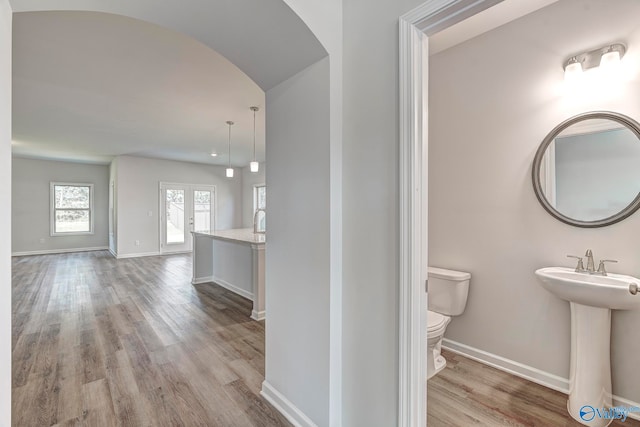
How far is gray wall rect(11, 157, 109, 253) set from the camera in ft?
23.9

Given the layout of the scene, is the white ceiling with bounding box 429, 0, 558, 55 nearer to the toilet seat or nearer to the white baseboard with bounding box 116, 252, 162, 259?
the toilet seat

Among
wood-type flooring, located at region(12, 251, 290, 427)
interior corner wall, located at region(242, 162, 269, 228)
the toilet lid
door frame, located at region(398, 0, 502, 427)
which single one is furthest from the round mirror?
interior corner wall, located at region(242, 162, 269, 228)

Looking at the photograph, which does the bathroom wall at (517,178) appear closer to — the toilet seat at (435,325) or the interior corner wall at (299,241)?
the toilet seat at (435,325)

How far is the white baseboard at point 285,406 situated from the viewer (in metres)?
1.64

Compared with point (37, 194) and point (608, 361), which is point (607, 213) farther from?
point (37, 194)

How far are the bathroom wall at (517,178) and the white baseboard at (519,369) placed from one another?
0.04 metres

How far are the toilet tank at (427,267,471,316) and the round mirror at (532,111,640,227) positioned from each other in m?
0.82

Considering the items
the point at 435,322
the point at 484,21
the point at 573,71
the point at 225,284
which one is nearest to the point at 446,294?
the point at 435,322

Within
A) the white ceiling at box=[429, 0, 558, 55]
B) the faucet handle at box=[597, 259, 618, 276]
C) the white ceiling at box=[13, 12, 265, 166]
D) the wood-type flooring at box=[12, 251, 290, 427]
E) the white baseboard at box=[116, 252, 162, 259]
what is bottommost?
the wood-type flooring at box=[12, 251, 290, 427]

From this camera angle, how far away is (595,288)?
5.10 ft

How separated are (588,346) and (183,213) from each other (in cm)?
853

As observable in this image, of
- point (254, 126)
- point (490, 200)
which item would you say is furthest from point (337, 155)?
point (254, 126)

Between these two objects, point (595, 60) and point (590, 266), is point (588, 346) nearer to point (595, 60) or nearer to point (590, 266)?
point (590, 266)

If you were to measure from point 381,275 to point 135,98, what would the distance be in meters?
3.75
